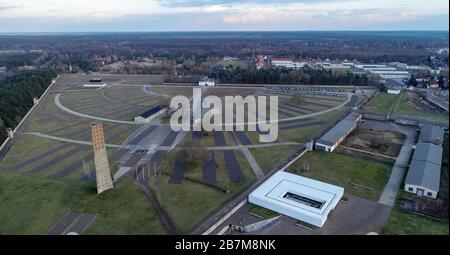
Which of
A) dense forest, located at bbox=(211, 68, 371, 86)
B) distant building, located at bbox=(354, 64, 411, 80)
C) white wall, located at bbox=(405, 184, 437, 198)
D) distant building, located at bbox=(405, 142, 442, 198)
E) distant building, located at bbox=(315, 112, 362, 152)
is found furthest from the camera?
distant building, located at bbox=(354, 64, 411, 80)

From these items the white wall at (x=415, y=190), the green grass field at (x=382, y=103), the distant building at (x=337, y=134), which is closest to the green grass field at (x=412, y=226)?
the white wall at (x=415, y=190)

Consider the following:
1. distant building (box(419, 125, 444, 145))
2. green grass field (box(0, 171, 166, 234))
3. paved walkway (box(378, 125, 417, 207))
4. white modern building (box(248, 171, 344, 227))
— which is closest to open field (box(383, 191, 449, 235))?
paved walkway (box(378, 125, 417, 207))

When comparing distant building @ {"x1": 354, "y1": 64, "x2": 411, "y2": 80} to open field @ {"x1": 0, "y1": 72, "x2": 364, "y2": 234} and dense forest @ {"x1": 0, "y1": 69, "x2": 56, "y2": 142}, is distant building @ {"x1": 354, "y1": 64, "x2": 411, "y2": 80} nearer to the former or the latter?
open field @ {"x1": 0, "y1": 72, "x2": 364, "y2": 234}

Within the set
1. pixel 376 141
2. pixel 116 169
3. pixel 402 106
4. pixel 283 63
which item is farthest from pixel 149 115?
pixel 283 63

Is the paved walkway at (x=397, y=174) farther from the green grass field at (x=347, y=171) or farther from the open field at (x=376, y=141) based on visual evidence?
the open field at (x=376, y=141)

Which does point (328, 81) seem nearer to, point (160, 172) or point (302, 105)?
point (302, 105)

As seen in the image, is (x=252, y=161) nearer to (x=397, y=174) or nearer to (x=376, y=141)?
(x=397, y=174)
